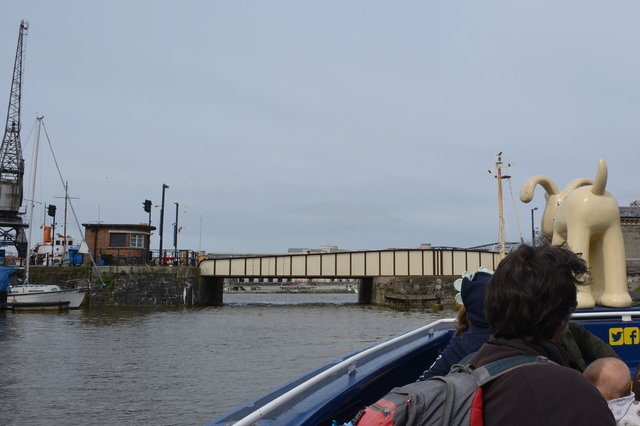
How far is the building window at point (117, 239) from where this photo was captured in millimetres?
43469

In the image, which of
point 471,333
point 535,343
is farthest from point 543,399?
point 471,333

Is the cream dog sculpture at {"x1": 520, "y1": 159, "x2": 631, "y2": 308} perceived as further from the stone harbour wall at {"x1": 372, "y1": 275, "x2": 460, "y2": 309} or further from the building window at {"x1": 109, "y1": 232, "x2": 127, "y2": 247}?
the building window at {"x1": 109, "y1": 232, "x2": 127, "y2": 247}

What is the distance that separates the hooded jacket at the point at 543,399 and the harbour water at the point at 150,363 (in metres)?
8.23

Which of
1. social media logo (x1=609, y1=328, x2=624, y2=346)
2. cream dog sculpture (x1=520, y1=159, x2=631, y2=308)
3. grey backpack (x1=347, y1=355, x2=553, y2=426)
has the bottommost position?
social media logo (x1=609, y1=328, x2=624, y2=346)

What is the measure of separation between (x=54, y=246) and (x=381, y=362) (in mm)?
57130

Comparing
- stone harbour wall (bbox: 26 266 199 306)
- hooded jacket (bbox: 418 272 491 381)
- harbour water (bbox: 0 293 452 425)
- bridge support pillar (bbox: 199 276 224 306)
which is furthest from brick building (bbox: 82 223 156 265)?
hooded jacket (bbox: 418 272 491 381)

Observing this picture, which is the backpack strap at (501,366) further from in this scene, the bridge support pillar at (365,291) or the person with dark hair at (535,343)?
the bridge support pillar at (365,291)

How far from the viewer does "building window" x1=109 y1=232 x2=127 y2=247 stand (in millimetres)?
43469

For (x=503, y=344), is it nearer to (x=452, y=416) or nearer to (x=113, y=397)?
(x=452, y=416)

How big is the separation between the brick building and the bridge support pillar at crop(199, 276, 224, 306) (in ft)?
15.9

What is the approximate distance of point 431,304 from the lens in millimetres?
39062

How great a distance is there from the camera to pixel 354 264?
4509 centimetres

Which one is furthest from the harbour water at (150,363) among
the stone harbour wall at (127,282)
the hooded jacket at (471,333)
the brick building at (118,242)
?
the brick building at (118,242)

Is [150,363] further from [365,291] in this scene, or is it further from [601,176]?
[365,291]
